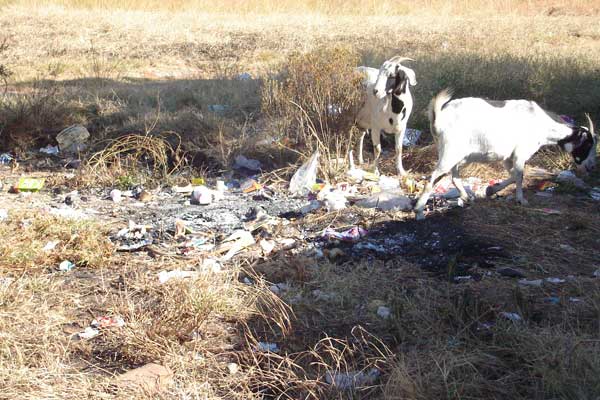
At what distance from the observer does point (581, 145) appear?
647 cm

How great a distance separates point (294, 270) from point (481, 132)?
214 cm

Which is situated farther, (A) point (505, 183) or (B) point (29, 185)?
(B) point (29, 185)

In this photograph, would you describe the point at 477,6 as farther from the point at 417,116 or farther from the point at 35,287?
the point at 35,287

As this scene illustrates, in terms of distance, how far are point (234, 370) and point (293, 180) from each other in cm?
329

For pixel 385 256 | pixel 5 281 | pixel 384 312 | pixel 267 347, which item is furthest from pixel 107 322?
pixel 385 256

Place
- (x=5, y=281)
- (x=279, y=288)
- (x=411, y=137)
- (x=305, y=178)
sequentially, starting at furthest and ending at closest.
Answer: (x=411, y=137), (x=305, y=178), (x=279, y=288), (x=5, y=281)

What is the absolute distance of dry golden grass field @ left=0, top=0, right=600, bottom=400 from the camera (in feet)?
11.7

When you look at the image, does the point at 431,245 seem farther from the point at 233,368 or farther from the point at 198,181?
the point at 198,181

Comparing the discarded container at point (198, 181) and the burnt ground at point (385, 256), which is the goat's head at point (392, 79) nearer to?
the burnt ground at point (385, 256)

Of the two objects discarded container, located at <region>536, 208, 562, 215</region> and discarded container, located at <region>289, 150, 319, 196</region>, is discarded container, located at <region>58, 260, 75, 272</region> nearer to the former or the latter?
discarded container, located at <region>289, 150, 319, 196</region>

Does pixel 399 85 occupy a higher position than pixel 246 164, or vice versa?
pixel 399 85

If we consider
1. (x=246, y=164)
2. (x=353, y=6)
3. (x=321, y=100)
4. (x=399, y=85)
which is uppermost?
(x=399, y=85)

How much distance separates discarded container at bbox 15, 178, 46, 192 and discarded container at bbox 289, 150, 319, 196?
253 cm

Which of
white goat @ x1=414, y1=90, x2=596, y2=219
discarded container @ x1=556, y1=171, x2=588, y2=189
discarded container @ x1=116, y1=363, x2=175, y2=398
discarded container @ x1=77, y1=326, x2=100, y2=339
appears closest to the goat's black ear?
white goat @ x1=414, y1=90, x2=596, y2=219
